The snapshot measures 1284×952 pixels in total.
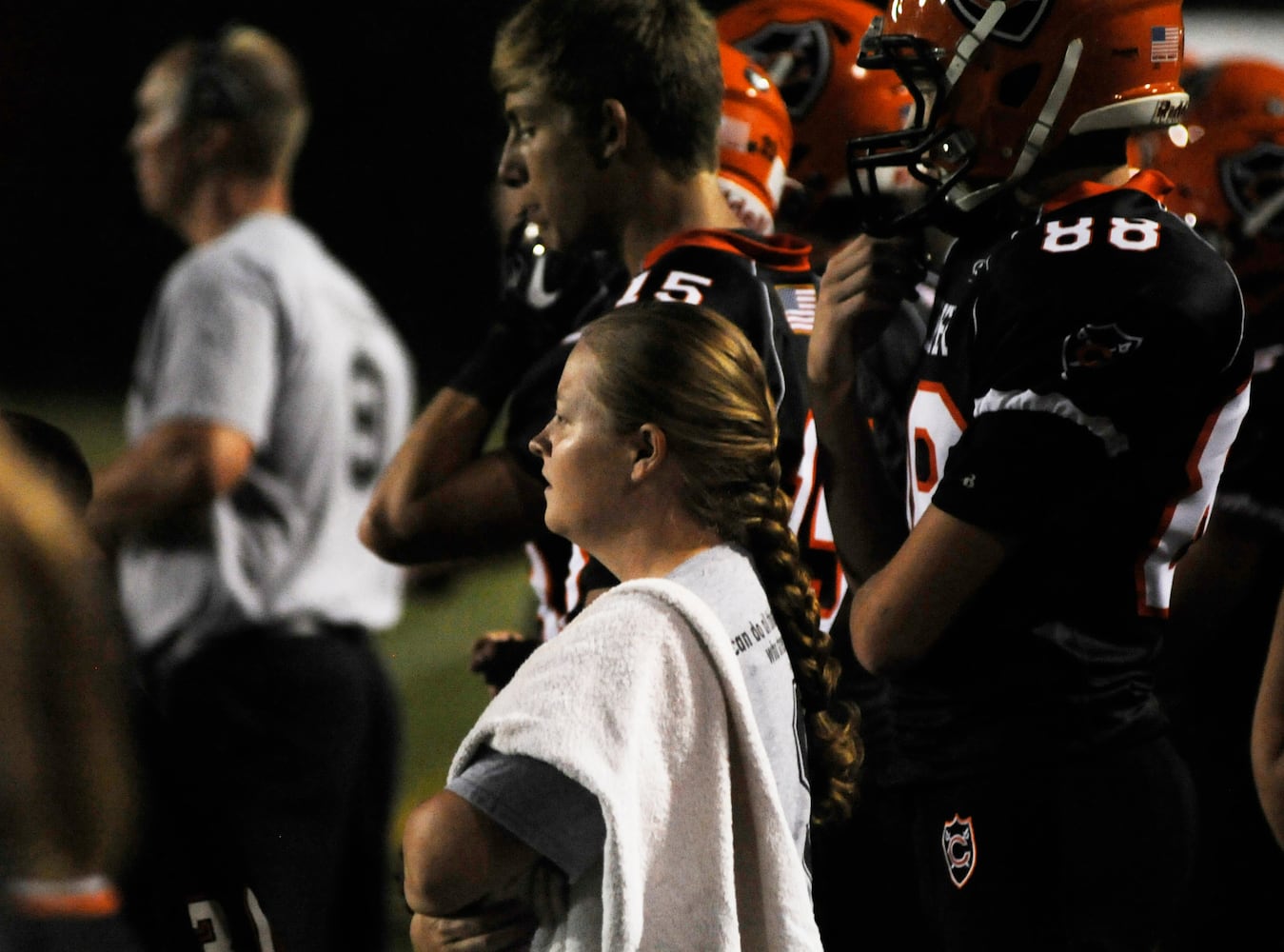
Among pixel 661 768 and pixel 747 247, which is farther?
pixel 747 247

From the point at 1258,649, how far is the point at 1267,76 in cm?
155

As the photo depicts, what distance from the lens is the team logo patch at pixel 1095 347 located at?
6.31 feet

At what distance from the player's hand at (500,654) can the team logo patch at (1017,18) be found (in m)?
1.24

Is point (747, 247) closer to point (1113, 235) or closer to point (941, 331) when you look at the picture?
point (941, 331)

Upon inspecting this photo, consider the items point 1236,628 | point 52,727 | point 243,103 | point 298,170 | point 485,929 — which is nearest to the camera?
point 52,727

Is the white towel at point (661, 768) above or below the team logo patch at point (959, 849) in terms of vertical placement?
above

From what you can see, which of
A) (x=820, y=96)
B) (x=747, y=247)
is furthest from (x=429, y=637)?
(x=747, y=247)

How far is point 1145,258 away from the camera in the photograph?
6.42 ft

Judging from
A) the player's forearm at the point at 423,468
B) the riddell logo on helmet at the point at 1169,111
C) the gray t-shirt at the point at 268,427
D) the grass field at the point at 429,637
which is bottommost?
the grass field at the point at 429,637

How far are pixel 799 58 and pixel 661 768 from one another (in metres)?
2.27

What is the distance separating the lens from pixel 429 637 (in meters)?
7.39

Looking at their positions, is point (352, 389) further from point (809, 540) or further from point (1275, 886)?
point (1275, 886)

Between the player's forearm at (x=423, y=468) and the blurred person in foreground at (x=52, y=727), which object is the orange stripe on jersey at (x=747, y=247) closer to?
the player's forearm at (x=423, y=468)

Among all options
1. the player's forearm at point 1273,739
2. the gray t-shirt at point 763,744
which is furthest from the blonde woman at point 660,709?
the player's forearm at point 1273,739
